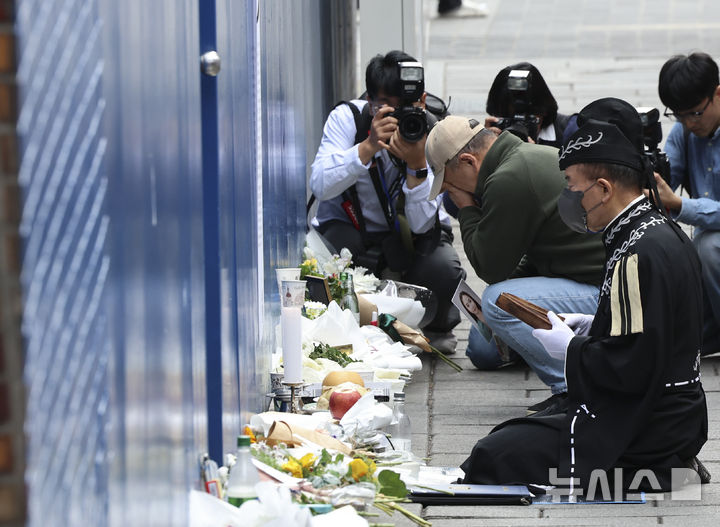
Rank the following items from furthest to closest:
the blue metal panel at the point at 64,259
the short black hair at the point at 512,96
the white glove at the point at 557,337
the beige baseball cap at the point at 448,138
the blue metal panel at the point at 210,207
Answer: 1. the short black hair at the point at 512,96
2. the beige baseball cap at the point at 448,138
3. the white glove at the point at 557,337
4. the blue metal panel at the point at 210,207
5. the blue metal panel at the point at 64,259

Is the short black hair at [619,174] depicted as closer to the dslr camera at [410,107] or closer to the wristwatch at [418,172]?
the dslr camera at [410,107]

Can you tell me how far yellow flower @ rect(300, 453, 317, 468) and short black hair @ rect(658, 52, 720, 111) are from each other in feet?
8.85

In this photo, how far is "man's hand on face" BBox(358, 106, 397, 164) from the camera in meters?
5.61

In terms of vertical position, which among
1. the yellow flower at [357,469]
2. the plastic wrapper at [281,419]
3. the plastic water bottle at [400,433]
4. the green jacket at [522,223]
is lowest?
the plastic water bottle at [400,433]

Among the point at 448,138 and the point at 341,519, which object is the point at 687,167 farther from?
the point at 341,519

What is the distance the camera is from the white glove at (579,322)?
431 cm

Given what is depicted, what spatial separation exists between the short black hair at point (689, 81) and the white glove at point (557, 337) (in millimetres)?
1799

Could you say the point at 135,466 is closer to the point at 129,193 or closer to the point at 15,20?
the point at 129,193

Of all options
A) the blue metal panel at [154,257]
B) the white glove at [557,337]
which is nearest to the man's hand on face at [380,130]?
the white glove at [557,337]

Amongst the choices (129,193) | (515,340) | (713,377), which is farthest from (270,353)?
(129,193)

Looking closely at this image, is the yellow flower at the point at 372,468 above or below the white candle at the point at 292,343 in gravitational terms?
below

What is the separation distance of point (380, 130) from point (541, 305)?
3.87 ft

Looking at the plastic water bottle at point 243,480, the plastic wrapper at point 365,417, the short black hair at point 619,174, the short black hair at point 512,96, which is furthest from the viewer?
the short black hair at point 512,96

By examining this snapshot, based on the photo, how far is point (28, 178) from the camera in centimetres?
177
